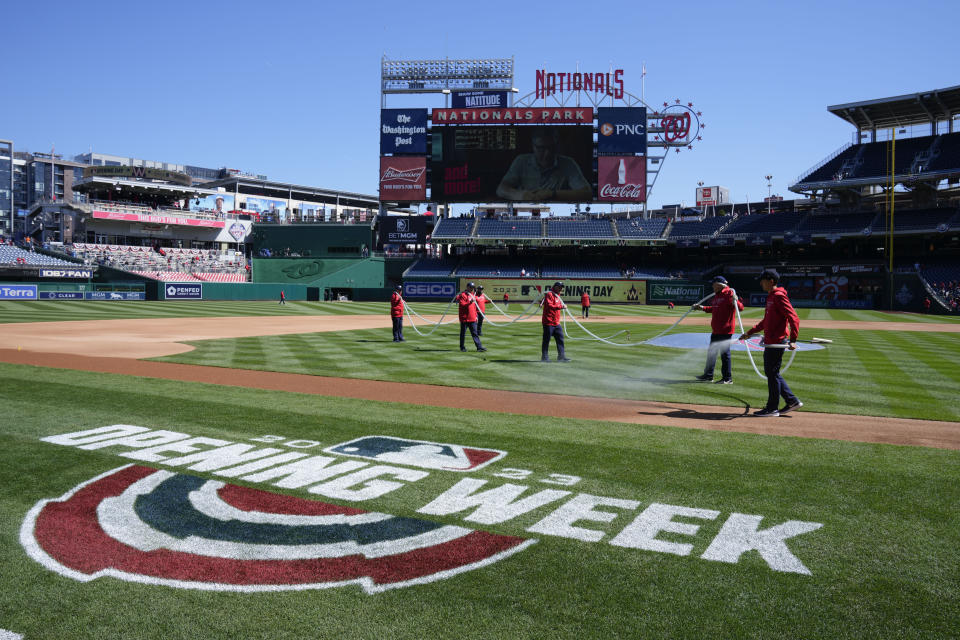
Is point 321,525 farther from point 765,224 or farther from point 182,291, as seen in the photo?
point 765,224

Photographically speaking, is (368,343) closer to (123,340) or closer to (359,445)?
(123,340)

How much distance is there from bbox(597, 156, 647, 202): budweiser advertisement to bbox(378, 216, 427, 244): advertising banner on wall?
1939 cm

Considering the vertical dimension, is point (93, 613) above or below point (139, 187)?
below

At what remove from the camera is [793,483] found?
5.90 m

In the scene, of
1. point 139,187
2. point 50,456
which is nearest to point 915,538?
point 50,456

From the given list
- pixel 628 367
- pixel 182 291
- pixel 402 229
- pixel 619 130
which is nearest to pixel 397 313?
pixel 628 367

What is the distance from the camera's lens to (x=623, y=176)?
2301 inches

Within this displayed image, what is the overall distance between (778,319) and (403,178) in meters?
54.5

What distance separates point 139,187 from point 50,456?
242 feet

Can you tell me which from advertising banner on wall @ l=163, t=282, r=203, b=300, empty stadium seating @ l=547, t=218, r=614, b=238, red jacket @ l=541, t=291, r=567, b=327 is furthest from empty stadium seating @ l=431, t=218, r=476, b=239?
red jacket @ l=541, t=291, r=567, b=327

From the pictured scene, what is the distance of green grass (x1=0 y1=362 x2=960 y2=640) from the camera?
11.4ft

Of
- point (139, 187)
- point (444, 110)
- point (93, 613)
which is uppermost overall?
point (444, 110)

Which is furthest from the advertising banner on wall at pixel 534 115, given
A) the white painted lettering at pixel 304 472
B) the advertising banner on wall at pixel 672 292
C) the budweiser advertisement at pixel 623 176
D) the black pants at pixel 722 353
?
the white painted lettering at pixel 304 472

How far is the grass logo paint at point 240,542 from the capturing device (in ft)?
13.3
